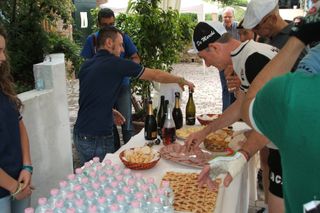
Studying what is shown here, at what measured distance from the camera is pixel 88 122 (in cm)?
276

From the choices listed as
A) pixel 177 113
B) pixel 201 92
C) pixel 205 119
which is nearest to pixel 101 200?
pixel 177 113

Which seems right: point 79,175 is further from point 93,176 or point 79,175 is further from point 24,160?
point 24,160

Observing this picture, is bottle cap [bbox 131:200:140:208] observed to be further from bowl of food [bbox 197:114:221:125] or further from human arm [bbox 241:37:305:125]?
bowl of food [bbox 197:114:221:125]

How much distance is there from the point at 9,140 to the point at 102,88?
89 cm

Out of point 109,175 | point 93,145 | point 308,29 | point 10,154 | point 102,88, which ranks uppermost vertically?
point 308,29

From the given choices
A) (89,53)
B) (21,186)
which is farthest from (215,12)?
(21,186)

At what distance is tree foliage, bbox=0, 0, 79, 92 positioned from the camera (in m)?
3.70

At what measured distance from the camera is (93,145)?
2.79m

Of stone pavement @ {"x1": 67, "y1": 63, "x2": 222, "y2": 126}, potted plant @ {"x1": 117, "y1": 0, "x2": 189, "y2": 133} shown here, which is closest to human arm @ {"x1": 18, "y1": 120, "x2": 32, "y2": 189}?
potted plant @ {"x1": 117, "y1": 0, "x2": 189, "y2": 133}

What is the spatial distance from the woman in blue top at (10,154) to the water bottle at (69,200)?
0.73 m

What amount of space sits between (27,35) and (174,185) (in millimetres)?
2715

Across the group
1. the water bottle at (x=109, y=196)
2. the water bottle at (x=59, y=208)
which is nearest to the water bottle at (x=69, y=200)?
the water bottle at (x=59, y=208)

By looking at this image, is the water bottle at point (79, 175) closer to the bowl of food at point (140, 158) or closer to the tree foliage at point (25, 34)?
the bowl of food at point (140, 158)

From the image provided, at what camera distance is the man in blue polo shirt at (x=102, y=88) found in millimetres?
2697
